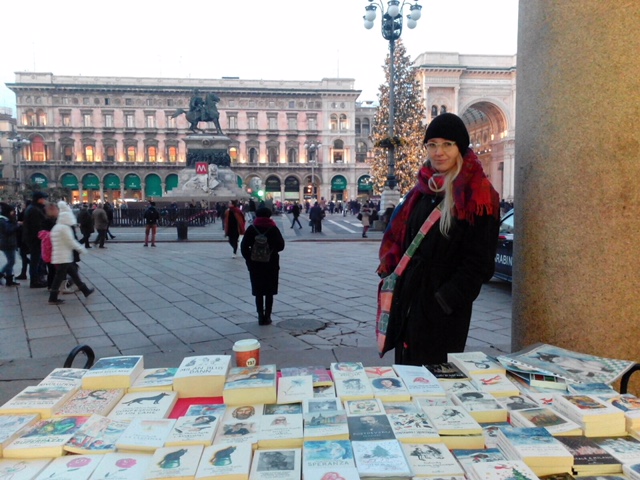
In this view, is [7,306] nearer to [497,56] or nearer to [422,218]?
[422,218]

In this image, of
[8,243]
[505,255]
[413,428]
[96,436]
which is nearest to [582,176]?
[413,428]

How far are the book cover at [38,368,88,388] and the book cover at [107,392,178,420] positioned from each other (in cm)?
21

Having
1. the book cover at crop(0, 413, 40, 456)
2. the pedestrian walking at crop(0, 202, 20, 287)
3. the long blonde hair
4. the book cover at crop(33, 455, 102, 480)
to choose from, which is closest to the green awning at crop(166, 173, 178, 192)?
the pedestrian walking at crop(0, 202, 20, 287)

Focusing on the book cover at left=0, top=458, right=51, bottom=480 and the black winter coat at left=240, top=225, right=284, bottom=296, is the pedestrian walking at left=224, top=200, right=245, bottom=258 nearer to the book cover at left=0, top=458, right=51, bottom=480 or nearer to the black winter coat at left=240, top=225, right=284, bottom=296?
the black winter coat at left=240, top=225, right=284, bottom=296

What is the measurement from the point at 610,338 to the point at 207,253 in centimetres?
1150

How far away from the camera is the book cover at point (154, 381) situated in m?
1.69

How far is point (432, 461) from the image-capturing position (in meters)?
1.21

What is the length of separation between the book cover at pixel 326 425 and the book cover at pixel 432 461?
18 cm

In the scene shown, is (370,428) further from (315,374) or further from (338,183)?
(338,183)

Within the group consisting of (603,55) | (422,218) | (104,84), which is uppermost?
(104,84)

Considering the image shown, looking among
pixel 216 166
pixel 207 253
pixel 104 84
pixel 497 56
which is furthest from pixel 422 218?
pixel 104 84

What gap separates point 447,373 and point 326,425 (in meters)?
0.63

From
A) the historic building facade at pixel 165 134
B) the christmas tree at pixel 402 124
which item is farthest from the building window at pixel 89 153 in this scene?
the christmas tree at pixel 402 124

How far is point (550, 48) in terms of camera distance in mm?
2266
